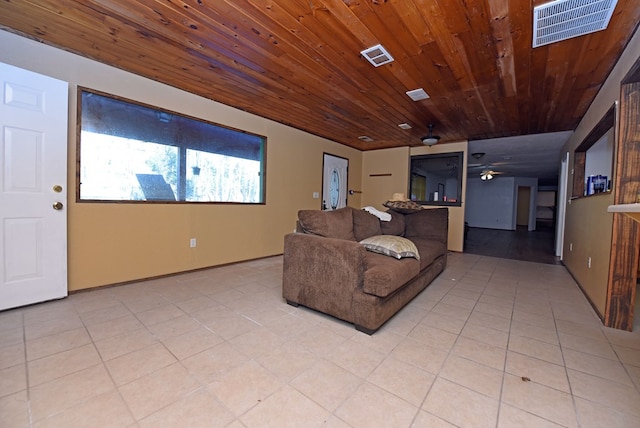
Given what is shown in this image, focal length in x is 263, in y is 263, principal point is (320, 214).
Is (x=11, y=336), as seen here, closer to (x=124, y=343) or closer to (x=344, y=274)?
(x=124, y=343)

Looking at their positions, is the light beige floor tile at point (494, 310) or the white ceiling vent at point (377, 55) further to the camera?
the light beige floor tile at point (494, 310)

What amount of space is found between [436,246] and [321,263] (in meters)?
1.86

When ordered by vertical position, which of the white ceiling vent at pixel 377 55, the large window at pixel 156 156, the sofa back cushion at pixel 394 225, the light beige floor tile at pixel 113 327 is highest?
the white ceiling vent at pixel 377 55

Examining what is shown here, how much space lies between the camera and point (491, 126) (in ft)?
14.2

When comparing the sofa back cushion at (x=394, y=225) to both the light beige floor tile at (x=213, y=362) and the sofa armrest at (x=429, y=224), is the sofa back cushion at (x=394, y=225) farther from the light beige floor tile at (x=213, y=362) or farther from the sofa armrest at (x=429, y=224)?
the light beige floor tile at (x=213, y=362)

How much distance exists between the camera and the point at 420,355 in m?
1.71

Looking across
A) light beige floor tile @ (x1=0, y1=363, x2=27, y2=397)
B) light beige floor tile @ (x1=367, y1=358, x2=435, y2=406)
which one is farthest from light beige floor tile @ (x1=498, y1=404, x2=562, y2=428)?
light beige floor tile @ (x1=0, y1=363, x2=27, y2=397)

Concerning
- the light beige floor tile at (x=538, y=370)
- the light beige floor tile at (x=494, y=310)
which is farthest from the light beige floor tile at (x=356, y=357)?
the light beige floor tile at (x=494, y=310)

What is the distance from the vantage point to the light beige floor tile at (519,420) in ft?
3.85

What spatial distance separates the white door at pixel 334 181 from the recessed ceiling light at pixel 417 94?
2.48 meters

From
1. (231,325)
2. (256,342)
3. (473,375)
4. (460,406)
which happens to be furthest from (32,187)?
(473,375)

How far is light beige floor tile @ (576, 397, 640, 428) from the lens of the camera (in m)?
1.19

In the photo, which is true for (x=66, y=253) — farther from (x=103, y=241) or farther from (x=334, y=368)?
(x=334, y=368)

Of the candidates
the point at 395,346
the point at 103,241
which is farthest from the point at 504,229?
the point at 103,241
